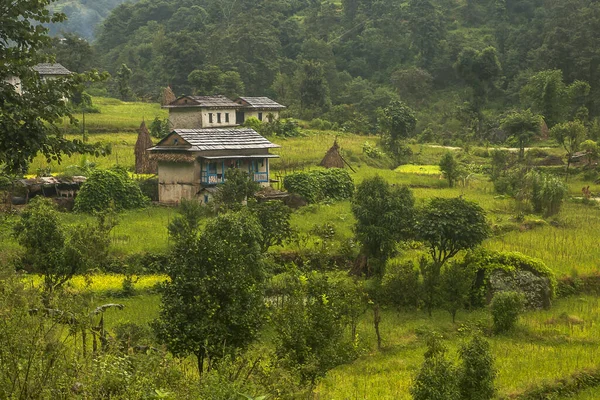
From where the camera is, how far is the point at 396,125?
51.1m

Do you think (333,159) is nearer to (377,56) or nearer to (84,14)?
(377,56)

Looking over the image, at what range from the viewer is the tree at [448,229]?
2308 centimetres

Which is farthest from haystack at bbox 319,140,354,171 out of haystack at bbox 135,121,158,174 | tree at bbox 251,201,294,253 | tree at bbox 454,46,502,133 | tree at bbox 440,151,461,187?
tree at bbox 454,46,502,133

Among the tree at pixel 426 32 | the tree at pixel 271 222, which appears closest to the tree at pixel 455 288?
the tree at pixel 271 222

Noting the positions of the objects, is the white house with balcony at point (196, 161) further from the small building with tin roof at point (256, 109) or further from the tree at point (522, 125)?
the tree at point (522, 125)

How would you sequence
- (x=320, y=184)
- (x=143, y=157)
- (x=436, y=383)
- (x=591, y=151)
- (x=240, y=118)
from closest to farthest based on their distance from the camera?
(x=436, y=383)
(x=320, y=184)
(x=143, y=157)
(x=591, y=151)
(x=240, y=118)

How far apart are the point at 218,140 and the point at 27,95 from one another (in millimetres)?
26505

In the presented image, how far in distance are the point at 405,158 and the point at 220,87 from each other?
2153cm

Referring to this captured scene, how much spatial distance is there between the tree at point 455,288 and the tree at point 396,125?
96.4 ft

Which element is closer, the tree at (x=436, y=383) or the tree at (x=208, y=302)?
the tree at (x=436, y=383)

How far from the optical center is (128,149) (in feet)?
149

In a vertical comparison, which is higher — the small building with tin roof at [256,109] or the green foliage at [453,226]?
the small building with tin roof at [256,109]

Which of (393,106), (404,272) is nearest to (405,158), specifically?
(393,106)

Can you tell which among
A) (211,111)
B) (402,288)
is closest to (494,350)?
(402,288)
